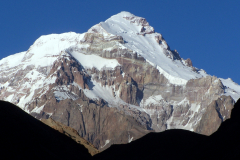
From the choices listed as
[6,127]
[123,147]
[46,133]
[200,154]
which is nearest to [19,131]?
[6,127]

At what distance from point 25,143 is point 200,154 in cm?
2501

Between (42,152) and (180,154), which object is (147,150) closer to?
(180,154)

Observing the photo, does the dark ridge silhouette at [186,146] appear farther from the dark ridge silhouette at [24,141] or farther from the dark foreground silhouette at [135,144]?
the dark ridge silhouette at [24,141]

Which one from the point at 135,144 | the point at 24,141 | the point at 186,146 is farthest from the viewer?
the point at 135,144

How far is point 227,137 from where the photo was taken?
86562 millimetres

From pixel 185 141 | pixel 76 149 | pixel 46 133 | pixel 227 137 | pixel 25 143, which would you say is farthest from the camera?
pixel 76 149

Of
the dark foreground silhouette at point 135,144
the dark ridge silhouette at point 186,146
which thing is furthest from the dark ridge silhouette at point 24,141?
the dark ridge silhouette at point 186,146

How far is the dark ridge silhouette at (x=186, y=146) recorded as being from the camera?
278ft

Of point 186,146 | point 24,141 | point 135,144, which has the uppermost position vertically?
point 135,144

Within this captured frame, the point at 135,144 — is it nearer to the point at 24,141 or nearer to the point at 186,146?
the point at 186,146

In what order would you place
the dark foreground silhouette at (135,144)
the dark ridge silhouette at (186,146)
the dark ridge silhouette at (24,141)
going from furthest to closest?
the dark ridge silhouette at (24,141) < the dark foreground silhouette at (135,144) < the dark ridge silhouette at (186,146)

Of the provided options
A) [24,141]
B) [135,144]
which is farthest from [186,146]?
[24,141]

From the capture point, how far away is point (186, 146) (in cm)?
10275

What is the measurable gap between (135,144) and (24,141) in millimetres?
22793
